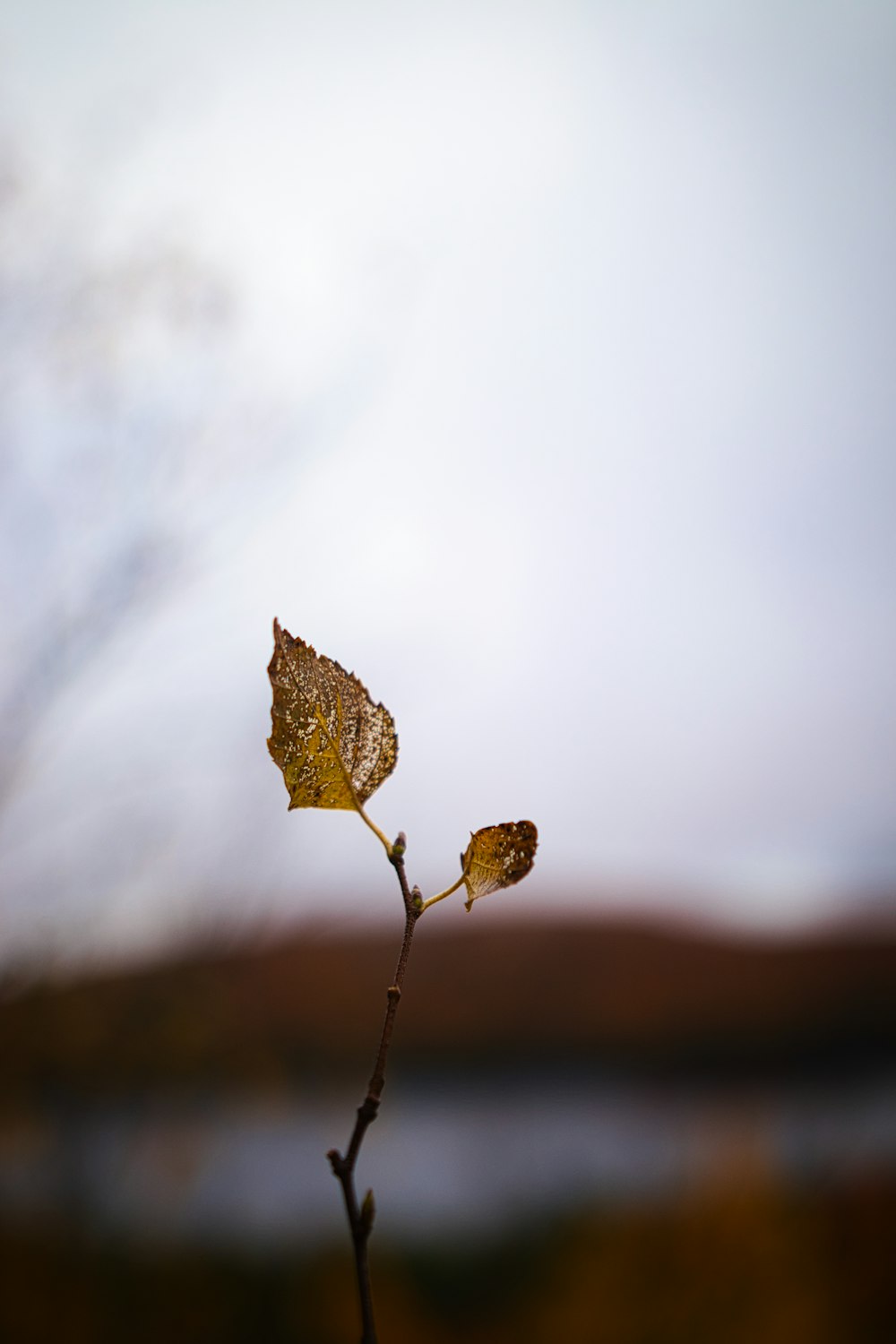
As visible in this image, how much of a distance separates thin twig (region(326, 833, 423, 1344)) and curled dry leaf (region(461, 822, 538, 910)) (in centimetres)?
2

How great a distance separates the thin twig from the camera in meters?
0.17

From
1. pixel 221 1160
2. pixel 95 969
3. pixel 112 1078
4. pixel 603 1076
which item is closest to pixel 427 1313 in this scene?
pixel 221 1160

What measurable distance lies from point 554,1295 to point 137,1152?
131 centimetres

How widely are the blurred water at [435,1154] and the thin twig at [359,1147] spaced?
7.16 ft

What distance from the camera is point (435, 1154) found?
2.86 m

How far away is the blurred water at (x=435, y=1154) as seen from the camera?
203 centimetres

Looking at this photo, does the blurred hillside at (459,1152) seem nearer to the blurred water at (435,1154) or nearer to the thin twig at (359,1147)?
the blurred water at (435,1154)

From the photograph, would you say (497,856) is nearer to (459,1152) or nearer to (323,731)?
(323,731)

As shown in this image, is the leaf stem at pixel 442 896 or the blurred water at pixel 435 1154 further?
the blurred water at pixel 435 1154

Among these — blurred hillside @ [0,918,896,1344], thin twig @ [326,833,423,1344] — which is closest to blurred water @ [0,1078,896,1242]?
blurred hillside @ [0,918,896,1344]

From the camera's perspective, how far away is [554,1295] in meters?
2.47

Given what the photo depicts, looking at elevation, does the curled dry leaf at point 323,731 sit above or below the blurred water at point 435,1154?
above

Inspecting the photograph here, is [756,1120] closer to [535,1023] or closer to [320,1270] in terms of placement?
[535,1023]

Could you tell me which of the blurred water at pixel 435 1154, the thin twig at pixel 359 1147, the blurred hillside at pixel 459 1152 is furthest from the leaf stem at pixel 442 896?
the blurred water at pixel 435 1154
